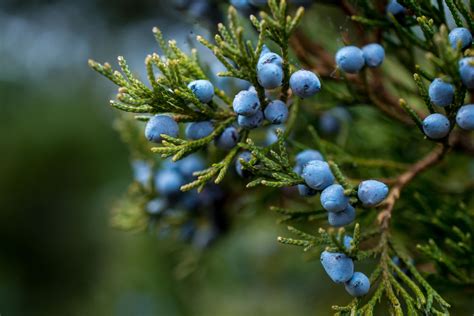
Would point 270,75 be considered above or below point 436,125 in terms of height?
above

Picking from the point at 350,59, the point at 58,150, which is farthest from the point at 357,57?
the point at 58,150

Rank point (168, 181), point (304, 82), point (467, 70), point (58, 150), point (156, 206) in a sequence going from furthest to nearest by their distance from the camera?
1. point (58, 150)
2. point (156, 206)
3. point (168, 181)
4. point (304, 82)
5. point (467, 70)

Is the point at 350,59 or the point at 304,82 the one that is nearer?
the point at 304,82

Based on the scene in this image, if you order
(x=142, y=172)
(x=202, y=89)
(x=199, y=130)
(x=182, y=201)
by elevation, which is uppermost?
(x=202, y=89)

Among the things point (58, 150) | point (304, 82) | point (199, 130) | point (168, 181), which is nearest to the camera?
point (304, 82)

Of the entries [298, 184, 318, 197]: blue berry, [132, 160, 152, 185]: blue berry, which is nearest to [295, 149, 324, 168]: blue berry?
[298, 184, 318, 197]: blue berry

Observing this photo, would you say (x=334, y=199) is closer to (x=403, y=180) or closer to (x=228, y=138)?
(x=228, y=138)

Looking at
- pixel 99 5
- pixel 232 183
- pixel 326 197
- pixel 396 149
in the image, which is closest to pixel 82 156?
pixel 99 5

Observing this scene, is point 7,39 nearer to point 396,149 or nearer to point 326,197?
point 396,149
